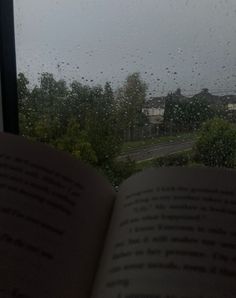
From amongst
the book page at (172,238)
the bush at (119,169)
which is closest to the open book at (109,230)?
the book page at (172,238)

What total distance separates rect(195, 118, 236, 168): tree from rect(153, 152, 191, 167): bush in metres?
0.02

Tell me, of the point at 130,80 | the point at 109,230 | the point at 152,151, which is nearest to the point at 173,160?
the point at 152,151

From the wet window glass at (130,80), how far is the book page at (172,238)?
401 millimetres

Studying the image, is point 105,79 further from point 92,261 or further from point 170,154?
point 92,261

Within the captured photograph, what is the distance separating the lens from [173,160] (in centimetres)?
83

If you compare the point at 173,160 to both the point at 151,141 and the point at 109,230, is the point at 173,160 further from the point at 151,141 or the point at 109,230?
the point at 109,230

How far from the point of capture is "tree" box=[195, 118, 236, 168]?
794 mm

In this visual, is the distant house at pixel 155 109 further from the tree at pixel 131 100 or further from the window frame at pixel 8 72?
the window frame at pixel 8 72

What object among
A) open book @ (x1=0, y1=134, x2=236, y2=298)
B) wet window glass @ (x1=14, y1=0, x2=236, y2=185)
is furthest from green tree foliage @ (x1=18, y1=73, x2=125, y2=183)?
open book @ (x1=0, y1=134, x2=236, y2=298)

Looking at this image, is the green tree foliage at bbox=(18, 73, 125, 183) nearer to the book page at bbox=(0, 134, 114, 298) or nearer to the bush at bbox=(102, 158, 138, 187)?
the bush at bbox=(102, 158, 138, 187)

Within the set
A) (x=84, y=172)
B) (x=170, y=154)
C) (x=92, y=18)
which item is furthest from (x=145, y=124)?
(x=84, y=172)

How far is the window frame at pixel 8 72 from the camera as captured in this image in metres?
0.85

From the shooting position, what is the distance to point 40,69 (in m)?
0.85

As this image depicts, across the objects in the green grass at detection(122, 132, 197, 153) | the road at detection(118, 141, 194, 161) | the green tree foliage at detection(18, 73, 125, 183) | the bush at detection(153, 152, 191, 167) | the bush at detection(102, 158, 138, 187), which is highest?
the green tree foliage at detection(18, 73, 125, 183)
